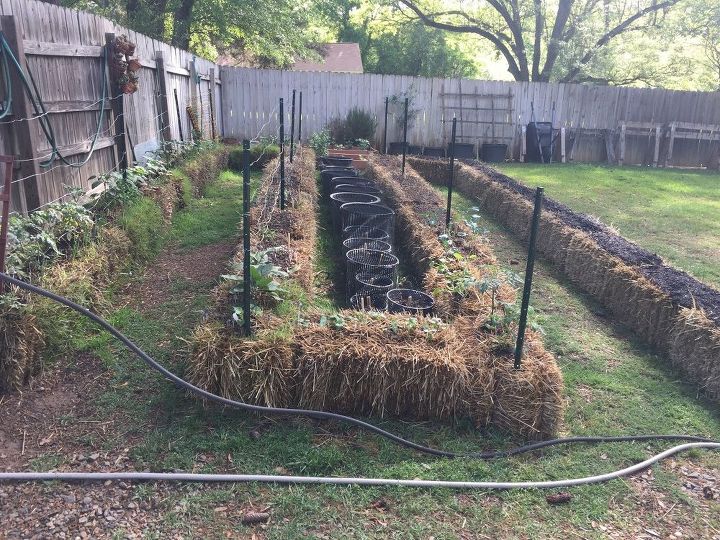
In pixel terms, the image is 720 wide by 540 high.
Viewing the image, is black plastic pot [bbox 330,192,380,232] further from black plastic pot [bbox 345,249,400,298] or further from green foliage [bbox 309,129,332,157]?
green foliage [bbox 309,129,332,157]

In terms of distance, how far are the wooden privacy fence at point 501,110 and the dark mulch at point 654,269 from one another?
7834mm

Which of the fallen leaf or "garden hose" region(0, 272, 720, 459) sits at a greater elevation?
"garden hose" region(0, 272, 720, 459)

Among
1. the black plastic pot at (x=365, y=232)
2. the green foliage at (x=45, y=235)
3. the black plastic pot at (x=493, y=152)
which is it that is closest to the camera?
the green foliage at (x=45, y=235)

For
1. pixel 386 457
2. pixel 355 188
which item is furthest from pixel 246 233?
pixel 355 188

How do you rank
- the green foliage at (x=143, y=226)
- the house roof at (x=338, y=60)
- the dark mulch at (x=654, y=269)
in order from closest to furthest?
the dark mulch at (x=654, y=269)
the green foliage at (x=143, y=226)
the house roof at (x=338, y=60)

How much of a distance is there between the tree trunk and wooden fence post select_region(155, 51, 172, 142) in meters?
7.84

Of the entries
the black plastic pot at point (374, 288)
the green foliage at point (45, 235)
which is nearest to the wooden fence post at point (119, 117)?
the green foliage at point (45, 235)

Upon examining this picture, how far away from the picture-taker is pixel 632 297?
4695mm

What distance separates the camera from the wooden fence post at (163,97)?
25.7 ft

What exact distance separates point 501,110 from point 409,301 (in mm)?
11796

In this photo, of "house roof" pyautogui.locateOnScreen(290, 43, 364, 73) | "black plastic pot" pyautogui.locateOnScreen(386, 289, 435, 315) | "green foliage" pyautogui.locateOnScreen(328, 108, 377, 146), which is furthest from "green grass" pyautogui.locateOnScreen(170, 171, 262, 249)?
"house roof" pyautogui.locateOnScreen(290, 43, 364, 73)

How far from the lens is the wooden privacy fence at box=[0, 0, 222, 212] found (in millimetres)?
4027

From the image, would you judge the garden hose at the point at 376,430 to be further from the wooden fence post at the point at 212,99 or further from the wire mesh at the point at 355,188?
the wooden fence post at the point at 212,99

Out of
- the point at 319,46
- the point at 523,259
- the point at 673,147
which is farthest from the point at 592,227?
the point at 319,46
